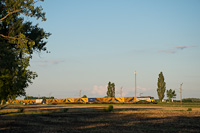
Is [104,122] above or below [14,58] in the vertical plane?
below

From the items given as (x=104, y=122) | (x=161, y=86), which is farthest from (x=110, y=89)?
(x=104, y=122)

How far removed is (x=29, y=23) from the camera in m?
37.5

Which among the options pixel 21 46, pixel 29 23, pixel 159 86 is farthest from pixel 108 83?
pixel 21 46

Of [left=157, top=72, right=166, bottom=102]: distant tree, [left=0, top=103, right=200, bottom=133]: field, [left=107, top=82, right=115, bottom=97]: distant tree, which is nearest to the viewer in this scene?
[left=0, top=103, right=200, bottom=133]: field

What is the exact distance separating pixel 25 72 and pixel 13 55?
218 centimetres

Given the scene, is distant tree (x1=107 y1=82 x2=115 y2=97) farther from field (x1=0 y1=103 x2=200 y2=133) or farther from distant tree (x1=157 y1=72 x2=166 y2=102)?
field (x1=0 y1=103 x2=200 y2=133)

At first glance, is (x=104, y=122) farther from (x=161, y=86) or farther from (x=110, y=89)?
(x=110, y=89)

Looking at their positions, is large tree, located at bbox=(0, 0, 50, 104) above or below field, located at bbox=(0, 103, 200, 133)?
above

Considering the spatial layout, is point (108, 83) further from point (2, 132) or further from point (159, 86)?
point (2, 132)

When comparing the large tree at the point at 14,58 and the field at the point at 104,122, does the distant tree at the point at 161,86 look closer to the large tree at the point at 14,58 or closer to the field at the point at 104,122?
the field at the point at 104,122

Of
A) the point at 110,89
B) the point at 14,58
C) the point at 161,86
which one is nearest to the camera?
the point at 14,58

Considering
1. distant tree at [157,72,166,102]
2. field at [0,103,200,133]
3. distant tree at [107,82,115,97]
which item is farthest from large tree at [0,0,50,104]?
distant tree at [107,82,115,97]

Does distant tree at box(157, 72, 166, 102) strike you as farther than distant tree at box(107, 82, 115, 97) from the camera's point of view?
No

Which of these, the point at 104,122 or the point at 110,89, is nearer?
the point at 104,122
